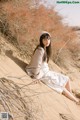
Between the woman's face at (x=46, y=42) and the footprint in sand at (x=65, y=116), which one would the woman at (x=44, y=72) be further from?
the footprint in sand at (x=65, y=116)

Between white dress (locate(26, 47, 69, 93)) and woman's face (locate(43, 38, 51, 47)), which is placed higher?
woman's face (locate(43, 38, 51, 47))

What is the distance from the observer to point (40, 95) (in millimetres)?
9539

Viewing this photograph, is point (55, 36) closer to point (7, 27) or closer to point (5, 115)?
point (7, 27)

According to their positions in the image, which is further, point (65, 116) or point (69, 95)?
point (69, 95)

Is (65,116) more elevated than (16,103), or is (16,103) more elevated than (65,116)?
(16,103)

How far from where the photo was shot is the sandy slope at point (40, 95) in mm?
8852

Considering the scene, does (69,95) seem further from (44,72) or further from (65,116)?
(65,116)

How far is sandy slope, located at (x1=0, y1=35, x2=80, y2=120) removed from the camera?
348 inches

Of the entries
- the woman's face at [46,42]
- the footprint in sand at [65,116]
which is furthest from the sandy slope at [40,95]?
the woman's face at [46,42]

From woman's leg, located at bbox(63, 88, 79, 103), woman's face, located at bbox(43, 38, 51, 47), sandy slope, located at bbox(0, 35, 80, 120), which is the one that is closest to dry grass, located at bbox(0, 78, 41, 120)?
sandy slope, located at bbox(0, 35, 80, 120)

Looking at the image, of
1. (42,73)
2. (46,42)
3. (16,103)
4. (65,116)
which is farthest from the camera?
(46,42)

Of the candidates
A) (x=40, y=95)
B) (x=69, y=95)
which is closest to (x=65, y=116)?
(x=40, y=95)

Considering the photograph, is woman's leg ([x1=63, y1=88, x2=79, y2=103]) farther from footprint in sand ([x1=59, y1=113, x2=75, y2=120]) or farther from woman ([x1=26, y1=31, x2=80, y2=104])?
footprint in sand ([x1=59, y1=113, x2=75, y2=120])

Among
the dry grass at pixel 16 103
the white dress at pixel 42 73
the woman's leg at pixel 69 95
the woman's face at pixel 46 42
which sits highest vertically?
the dry grass at pixel 16 103
